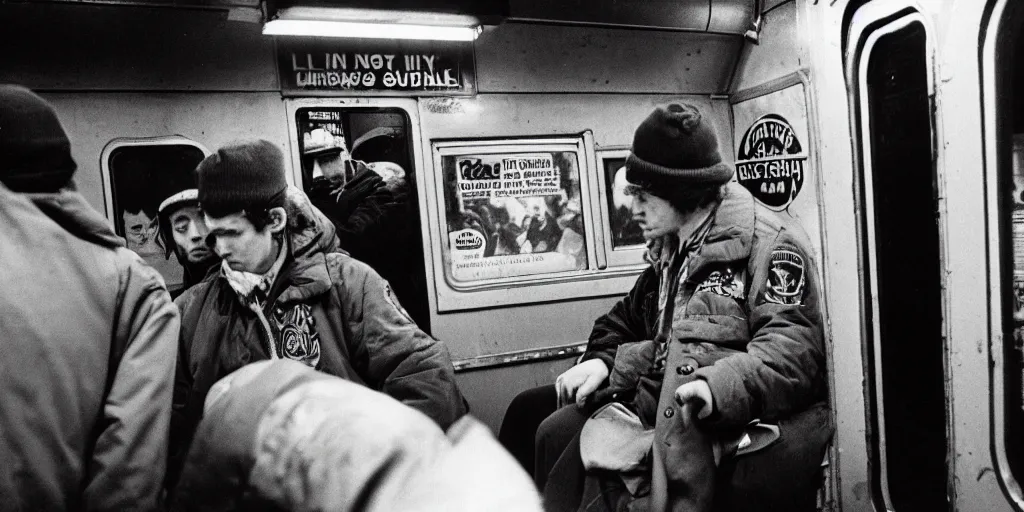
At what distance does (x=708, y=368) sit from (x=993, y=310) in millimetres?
919

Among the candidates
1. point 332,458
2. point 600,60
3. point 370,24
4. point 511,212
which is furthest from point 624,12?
point 332,458

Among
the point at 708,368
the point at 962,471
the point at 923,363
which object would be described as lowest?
the point at 962,471

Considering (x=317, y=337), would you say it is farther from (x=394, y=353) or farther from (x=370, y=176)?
(x=370, y=176)

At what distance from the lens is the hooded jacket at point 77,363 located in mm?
1489

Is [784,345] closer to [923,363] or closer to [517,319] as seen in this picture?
[923,363]

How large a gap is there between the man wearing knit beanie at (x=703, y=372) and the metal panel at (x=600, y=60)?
106cm

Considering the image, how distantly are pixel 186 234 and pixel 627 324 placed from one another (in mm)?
1798

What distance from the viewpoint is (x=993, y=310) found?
2.16 meters

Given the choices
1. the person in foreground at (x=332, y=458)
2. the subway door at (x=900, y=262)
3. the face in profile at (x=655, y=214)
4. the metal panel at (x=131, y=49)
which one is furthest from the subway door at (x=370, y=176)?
the person in foreground at (x=332, y=458)

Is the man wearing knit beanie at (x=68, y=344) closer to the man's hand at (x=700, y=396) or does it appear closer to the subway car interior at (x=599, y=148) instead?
the subway car interior at (x=599, y=148)

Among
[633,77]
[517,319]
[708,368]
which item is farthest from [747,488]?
[633,77]

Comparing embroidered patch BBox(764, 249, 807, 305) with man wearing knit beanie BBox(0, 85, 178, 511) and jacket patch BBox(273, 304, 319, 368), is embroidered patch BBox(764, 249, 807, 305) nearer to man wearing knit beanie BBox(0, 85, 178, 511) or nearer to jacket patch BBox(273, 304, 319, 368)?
jacket patch BBox(273, 304, 319, 368)

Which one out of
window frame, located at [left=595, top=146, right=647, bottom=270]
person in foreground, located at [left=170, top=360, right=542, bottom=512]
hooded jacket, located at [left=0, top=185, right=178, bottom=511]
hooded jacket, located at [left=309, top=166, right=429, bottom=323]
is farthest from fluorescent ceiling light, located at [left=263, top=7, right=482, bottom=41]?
person in foreground, located at [left=170, top=360, right=542, bottom=512]

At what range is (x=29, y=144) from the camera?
1645 millimetres
